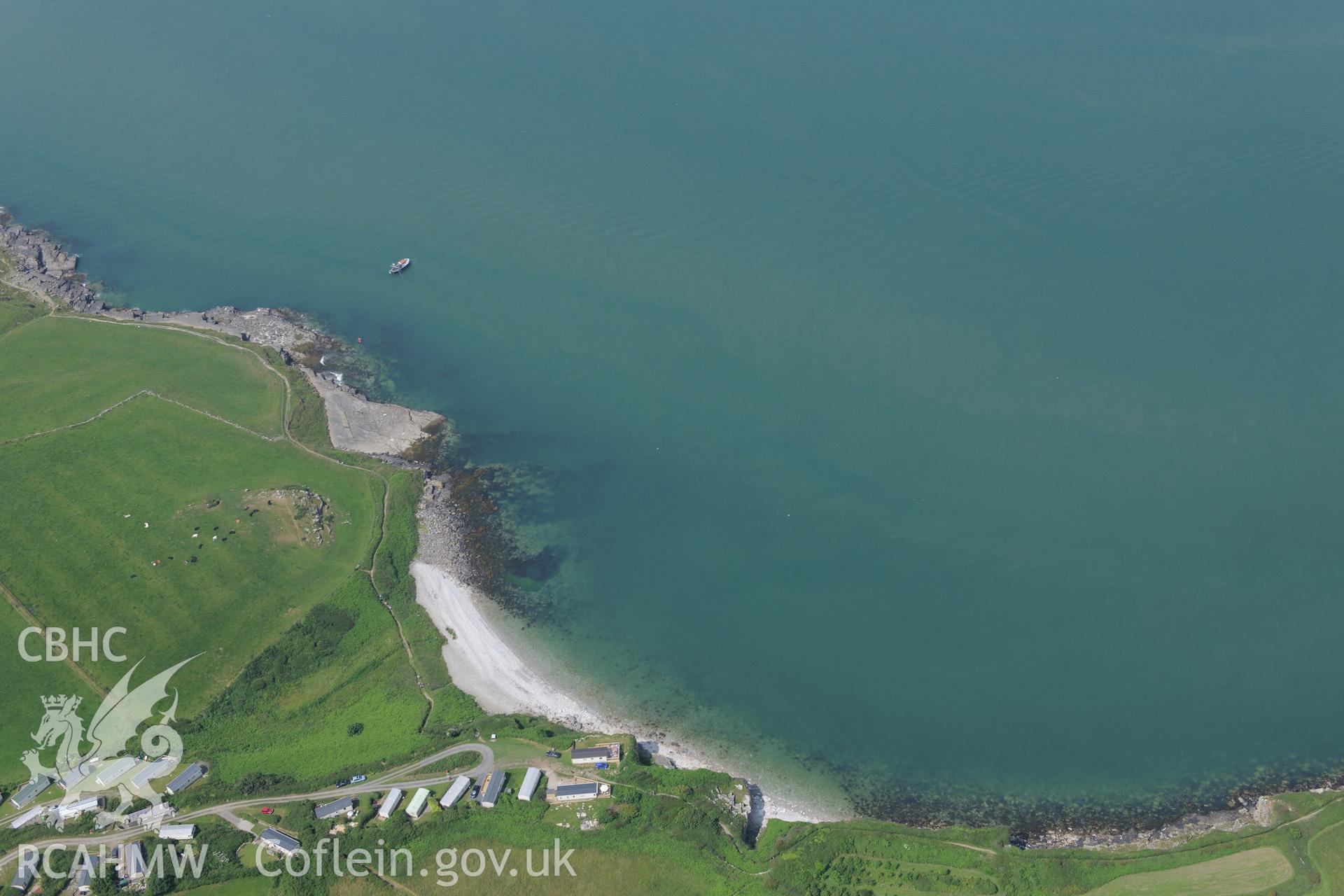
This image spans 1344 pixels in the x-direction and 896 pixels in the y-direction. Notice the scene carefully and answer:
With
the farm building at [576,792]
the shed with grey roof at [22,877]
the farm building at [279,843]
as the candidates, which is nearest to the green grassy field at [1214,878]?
the farm building at [576,792]

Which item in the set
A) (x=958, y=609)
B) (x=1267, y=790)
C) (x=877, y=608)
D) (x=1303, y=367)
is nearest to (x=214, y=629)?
(x=877, y=608)

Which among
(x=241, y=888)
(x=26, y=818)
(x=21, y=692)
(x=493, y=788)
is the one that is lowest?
(x=21, y=692)

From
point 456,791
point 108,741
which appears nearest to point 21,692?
point 108,741

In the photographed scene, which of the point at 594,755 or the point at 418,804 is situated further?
the point at 594,755

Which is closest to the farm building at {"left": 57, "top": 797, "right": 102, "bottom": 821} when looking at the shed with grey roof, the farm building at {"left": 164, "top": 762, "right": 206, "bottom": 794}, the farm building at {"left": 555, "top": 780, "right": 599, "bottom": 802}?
the shed with grey roof

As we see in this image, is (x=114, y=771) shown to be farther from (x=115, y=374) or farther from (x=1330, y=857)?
(x=1330, y=857)

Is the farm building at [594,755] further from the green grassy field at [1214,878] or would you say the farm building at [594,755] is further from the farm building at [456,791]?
the green grassy field at [1214,878]
